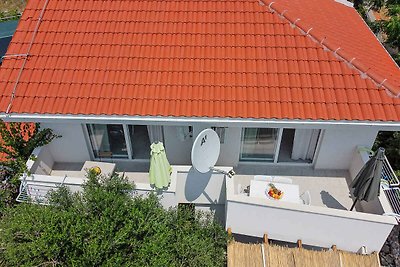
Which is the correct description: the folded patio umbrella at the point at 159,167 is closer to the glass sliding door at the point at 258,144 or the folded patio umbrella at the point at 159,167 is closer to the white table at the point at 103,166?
the white table at the point at 103,166

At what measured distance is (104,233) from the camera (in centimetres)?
A: 1163

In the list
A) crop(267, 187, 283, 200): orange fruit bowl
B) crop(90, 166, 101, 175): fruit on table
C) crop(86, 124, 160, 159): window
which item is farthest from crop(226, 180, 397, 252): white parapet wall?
crop(90, 166, 101, 175): fruit on table

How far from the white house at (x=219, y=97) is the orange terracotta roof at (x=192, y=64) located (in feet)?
0.15

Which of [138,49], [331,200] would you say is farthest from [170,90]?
[331,200]

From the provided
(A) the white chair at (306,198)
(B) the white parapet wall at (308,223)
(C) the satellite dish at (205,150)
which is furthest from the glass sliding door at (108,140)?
(A) the white chair at (306,198)

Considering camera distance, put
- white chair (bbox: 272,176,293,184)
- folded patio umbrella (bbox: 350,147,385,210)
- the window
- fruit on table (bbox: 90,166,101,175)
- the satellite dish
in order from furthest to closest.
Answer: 1. the window
2. white chair (bbox: 272,176,293,184)
3. fruit on table (bbox: 90,166,101,175)
4. the satellite dish
5. folded patio umbrella (bbox: 350,147,385,210)

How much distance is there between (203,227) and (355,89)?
743 centimetres

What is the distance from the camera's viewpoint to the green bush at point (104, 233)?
11.4 m

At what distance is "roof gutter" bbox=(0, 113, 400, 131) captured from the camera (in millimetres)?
12445

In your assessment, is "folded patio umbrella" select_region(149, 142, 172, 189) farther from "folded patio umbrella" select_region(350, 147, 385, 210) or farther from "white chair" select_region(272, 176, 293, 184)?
"folded patio umbrella" select_region(350, 147, 385, 210)

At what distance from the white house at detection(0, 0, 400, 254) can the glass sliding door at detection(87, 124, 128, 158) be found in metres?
0.05

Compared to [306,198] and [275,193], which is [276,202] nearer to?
[275,193]

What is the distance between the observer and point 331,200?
13969mm

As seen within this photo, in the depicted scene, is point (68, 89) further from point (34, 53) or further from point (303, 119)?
point (303, 119)
